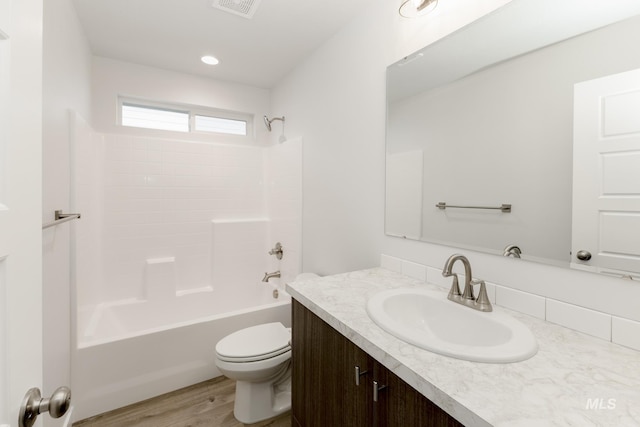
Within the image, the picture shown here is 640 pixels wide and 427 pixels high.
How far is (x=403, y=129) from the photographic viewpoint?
1.51m

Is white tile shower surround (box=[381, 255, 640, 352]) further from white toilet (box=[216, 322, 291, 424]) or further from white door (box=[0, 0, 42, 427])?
white door (box=[0, 0, 42, 427])

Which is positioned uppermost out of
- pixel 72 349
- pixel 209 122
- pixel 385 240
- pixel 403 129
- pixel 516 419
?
pixel 209 122

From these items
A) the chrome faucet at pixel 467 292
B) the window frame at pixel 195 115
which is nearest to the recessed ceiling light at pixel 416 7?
the chrome faucet at pixel 467 292

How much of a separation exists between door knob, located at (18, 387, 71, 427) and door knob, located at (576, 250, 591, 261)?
136 centimetres

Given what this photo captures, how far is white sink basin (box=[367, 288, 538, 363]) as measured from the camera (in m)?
0.75

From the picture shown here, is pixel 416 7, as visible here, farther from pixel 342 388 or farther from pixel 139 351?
pixel 139 351

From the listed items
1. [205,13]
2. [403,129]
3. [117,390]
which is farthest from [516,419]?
[205,13]

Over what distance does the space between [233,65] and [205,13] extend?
73 centimetres

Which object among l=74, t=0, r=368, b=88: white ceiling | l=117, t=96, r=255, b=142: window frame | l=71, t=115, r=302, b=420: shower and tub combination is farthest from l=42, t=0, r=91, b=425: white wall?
l=117, t=96, r=255, b=142: window frame

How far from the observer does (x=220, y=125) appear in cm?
305

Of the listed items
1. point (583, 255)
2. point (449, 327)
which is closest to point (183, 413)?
point (449, 327)

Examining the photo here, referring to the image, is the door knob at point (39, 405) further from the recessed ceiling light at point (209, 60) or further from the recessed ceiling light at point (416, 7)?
the recessed ceiling light at point (209, 60)

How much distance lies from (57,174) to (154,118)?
1466 millimetres

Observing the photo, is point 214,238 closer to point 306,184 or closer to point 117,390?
point 306,184
